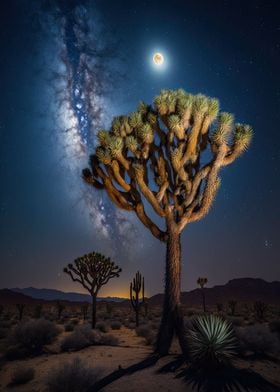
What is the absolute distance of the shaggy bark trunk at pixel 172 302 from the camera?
736 centimetres

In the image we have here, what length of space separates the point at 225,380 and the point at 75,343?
555 centimetres

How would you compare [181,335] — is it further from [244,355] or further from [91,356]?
[91,356]

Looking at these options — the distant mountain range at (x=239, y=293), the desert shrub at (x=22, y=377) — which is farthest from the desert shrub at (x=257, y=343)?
the distant mountain range at (x=239, y=293)

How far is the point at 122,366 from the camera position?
6715mm

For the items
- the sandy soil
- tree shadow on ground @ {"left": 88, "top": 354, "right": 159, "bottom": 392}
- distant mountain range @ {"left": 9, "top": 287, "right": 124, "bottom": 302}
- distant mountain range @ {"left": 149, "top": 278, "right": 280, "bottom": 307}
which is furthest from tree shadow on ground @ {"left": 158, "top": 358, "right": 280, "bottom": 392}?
distant mountain range @ {"left": 9, "top": 287, "right": 124, "bottom": 302}

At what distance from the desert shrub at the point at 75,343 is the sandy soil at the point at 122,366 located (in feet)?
0.96

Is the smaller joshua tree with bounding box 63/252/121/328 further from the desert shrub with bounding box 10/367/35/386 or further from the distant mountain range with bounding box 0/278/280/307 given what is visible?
the distant mountain range with bounding box 0/278/280/307

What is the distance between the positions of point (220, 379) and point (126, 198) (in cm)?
520

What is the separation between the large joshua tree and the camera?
26.1 feet

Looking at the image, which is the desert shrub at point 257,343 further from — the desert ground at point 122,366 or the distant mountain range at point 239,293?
the distant mountain range at point 239,293

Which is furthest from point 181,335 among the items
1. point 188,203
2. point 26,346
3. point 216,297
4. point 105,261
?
point 216,297

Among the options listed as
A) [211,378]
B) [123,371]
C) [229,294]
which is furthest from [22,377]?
[229,294]

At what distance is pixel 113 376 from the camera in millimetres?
6000

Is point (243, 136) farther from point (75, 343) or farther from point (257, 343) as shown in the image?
point (75, 343)
